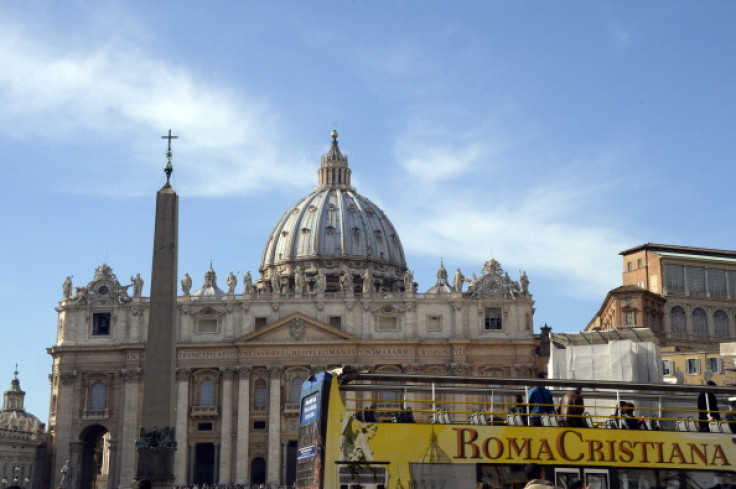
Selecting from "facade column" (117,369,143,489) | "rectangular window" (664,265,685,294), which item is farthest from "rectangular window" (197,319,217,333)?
"rectangular window" (664,265,685,294)

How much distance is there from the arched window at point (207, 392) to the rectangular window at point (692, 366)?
35.3m

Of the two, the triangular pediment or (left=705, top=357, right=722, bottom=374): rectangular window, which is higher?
the triangular pediment

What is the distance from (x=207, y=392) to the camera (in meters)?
87.4

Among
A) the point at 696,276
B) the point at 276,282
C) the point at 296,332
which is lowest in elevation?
the point at 296,332

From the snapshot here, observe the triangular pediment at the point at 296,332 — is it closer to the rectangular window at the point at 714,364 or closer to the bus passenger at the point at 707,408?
the rectangular window at the point at 714,364

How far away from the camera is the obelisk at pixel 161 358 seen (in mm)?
31688

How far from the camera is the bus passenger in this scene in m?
21.0

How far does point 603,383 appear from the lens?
20203 mm

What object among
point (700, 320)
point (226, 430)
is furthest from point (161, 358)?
point (700, 320)

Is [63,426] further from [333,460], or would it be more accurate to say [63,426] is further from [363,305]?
[333,460]

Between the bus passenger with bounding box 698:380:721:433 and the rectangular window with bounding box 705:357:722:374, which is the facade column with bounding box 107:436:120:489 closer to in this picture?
the rectangular window with bounding box 705:357:722:374

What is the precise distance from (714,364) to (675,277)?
16.2 meters

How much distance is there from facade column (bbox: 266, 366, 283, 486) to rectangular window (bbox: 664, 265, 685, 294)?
104 ft

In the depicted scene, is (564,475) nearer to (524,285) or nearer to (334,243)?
(524,285)
